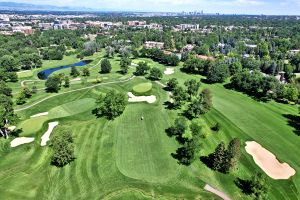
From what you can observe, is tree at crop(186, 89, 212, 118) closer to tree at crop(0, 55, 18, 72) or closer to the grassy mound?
the grassy mound

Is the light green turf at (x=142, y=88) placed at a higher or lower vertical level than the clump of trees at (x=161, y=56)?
lower

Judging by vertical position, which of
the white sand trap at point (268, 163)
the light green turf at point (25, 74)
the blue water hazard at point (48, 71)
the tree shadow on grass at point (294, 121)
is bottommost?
the blue water hazard at point (48, 71)

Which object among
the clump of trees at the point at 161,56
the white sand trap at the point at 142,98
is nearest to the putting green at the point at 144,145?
the white sand trap at the point at 142,98

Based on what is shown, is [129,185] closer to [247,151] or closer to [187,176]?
[187,176]

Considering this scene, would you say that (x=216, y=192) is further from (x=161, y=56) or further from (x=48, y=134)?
(x=161, y=56)

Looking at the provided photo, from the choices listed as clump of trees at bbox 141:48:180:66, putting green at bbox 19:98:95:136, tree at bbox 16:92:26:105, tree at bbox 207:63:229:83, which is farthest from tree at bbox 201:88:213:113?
tree at bbox 16:92:26:105

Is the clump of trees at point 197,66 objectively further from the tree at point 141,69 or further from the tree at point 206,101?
the tree at point 206,101

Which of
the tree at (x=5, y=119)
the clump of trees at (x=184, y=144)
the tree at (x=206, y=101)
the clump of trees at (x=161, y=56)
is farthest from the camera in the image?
the clump of trees at (x=161, y=56)
